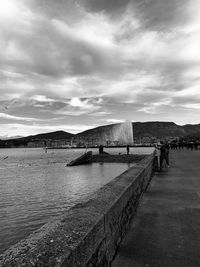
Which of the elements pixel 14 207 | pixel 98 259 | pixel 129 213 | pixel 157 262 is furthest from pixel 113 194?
pixel 14 207

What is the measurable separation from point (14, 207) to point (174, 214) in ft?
33.7

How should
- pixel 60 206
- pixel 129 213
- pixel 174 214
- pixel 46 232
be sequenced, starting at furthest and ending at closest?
1. pixel 60 206
2. pixel 174 214
3. pixel 129 213
4. pixel 46 232

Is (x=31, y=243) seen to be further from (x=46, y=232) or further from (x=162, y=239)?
(x=162, y=239)

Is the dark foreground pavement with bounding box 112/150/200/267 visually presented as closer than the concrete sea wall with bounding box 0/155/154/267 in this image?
No

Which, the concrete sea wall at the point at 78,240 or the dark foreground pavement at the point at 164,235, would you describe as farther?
the dark foreground pavement at the point at 164,235

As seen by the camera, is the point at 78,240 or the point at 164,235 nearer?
the point at 78,240

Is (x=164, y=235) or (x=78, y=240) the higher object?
(x=78, y=240)

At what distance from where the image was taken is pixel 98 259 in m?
2.66

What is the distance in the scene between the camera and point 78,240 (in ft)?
7.54

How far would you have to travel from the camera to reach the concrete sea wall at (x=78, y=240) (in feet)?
6.52

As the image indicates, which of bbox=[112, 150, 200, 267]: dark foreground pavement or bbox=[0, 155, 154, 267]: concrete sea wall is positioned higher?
bbox=[0, 155, 154, 267]: concrete sea wall

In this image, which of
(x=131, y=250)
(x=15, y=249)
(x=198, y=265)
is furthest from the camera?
(x=131, y=250)

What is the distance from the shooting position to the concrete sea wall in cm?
199

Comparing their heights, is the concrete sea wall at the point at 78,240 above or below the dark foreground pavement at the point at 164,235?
above
